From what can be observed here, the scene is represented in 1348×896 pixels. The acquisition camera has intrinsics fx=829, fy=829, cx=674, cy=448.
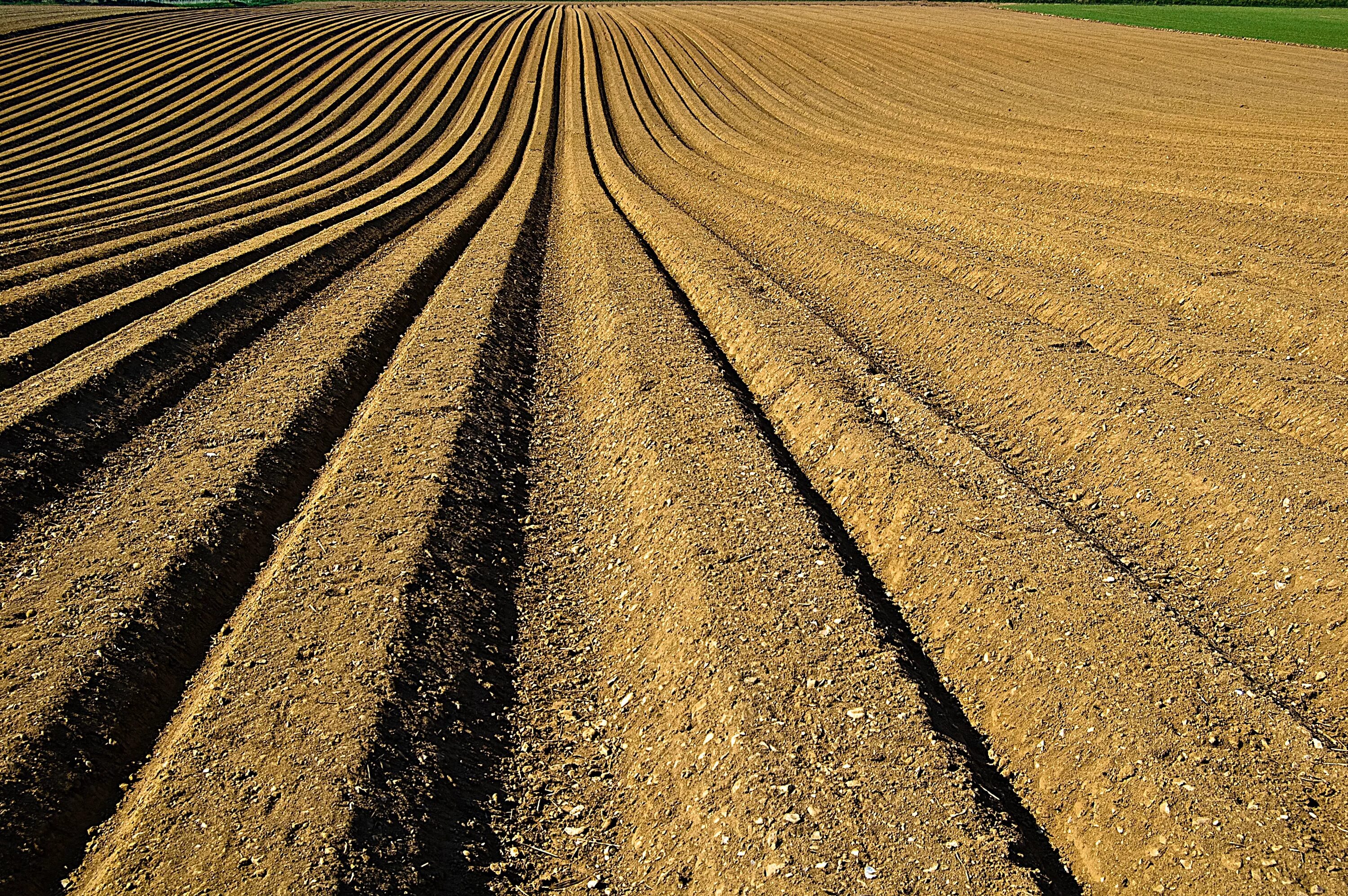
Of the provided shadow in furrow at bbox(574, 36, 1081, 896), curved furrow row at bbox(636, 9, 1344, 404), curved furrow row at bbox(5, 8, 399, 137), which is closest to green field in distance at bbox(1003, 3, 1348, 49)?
curved furrow row at bbox(636, 9, 1344, 404)

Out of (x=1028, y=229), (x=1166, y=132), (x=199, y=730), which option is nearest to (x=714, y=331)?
(x=1028, y=229)

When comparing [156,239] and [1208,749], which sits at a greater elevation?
[156,239]

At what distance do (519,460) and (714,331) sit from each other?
379cm

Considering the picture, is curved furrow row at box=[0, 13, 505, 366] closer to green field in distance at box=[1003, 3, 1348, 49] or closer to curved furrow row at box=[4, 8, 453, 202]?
curved furrow row at box=[4, 8, 453, 202]

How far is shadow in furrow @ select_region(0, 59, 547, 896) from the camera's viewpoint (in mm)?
4273

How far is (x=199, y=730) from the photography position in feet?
15.8

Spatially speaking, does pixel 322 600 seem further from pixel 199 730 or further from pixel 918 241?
pixel 918 241

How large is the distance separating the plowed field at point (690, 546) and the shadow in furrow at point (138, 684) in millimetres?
25

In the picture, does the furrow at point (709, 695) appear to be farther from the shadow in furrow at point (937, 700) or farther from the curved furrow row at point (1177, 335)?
the curved furrow row at point (1177, 335)

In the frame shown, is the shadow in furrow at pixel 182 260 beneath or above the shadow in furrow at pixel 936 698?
above

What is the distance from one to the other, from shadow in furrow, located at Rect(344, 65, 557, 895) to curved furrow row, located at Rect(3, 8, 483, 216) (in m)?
13.3

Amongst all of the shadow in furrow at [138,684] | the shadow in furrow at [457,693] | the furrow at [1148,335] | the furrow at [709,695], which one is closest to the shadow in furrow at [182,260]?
the shadow in furrow at [138,684]

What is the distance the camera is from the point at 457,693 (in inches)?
207

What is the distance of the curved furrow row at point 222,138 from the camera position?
18.7 m
